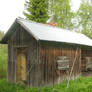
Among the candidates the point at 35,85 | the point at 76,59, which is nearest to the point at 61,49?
the point at 76,59

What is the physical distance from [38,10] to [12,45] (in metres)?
10.6

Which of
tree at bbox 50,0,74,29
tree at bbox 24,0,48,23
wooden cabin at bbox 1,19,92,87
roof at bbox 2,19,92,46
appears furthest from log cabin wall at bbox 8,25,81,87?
tree at bbox 50,0,74,29

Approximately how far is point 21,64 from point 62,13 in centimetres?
2322

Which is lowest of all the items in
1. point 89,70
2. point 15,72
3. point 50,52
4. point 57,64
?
point 89,70

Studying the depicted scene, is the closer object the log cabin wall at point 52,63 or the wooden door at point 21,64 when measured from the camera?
the log cabin wall at point 52,63

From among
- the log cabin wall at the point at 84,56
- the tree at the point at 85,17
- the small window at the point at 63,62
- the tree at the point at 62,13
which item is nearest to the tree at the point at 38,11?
the log cabin wall at the point at 84,56

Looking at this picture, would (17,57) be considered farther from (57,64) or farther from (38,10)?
(38,10)

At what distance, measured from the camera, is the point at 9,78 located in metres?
9.52

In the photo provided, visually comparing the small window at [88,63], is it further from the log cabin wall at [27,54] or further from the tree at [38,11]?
the tree at [38,11]

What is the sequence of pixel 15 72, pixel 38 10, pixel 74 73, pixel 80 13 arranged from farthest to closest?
pixel 80 13 < pixel 38 10 < pixel 74 73 < pixel 15 72

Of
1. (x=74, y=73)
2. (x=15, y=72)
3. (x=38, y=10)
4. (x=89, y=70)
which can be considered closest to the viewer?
(x=15, y=72)

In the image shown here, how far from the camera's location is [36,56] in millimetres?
7824

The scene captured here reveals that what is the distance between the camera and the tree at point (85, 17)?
1179 inches

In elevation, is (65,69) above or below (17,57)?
below
